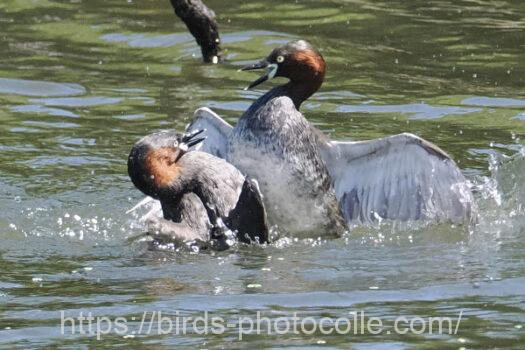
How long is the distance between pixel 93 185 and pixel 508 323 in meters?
5.18

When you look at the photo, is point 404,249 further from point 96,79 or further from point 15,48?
point 15,48

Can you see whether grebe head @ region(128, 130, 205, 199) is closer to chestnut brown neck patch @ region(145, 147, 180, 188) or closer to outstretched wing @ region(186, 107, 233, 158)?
chestnut brown neck patch @ region(145, 147, 180, 188)

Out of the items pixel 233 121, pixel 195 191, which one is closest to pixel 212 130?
pixel 195 191

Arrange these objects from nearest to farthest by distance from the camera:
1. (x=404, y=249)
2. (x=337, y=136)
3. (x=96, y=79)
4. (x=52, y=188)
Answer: (x=404, y=249), (x=52, y=188), (x=337, y=136), (x=96, y=79)

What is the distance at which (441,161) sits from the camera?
10.8 metres

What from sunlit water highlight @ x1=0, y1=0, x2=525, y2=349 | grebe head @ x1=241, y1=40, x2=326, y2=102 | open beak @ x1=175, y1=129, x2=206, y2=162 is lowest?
sunlit water highlight @ x1=0, y1=0, x2=525, y2=349

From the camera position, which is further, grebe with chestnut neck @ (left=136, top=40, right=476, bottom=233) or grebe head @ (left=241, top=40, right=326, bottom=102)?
grebe head @ (left=241, top=40, right=326, bottom=102)

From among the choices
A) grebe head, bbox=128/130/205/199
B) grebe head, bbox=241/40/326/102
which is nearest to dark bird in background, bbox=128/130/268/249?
grebe head, bbox=128/130/205/199

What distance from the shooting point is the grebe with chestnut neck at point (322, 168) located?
35.3ft

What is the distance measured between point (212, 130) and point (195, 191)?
4.97 ft

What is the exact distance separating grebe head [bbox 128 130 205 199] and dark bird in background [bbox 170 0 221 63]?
10.6 ft

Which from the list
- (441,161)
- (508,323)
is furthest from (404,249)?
(508,323)

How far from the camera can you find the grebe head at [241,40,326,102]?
11062 mm

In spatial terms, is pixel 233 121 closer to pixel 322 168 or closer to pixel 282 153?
pixel 322 168
